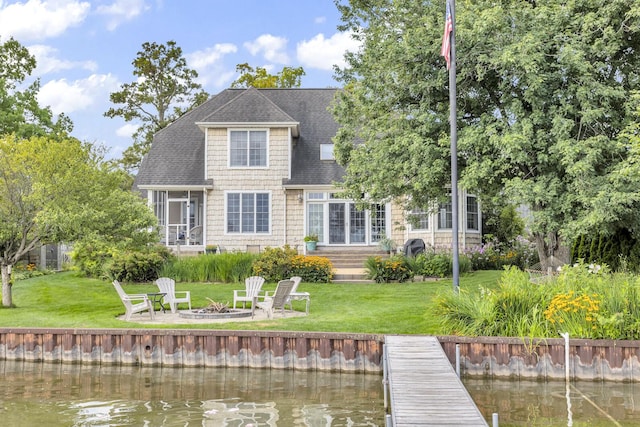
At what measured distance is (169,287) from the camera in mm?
15727

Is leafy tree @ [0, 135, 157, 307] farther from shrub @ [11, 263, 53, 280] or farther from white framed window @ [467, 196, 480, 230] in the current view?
white framed window @ [467, 196, 480, 230]

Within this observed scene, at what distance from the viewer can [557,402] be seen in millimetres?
9547

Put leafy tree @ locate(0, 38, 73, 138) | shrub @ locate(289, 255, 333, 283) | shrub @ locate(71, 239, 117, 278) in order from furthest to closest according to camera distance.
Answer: leafy tree @ locate(0, 38, 73, 138), shrub @ locate(71, 239, 117, 278), shrub @ locate(289, 255, 333, 283)

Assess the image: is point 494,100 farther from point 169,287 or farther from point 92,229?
point 92,229

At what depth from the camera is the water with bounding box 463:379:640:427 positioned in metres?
8.66

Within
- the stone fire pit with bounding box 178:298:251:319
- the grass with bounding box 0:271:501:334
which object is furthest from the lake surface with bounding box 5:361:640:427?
the stone fire pit with bounding box 178:298:251:319

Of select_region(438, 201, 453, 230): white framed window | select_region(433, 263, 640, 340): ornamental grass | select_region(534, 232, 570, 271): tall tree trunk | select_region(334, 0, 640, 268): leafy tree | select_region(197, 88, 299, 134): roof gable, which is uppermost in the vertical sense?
select_region(197, 88, 299, 134): roof gable

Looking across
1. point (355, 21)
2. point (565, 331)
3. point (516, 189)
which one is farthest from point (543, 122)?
point (355, 21)

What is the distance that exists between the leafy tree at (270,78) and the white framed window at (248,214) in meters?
15.3

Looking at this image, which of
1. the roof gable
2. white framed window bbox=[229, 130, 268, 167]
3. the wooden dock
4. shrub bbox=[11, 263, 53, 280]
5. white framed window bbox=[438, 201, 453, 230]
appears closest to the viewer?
the wooden dock

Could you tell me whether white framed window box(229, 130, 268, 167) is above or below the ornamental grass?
above

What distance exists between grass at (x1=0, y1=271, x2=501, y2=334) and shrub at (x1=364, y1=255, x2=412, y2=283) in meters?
Answer: 0.59

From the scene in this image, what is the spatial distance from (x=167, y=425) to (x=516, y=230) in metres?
20.5

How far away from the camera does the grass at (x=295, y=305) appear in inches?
512
